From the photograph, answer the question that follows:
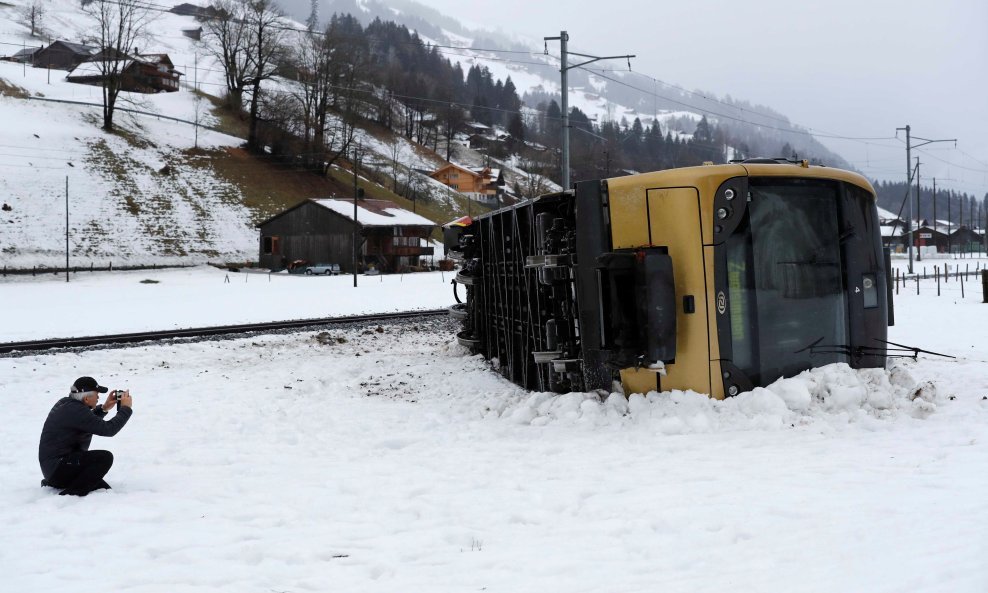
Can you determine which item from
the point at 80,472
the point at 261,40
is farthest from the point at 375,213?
the point at 80,472

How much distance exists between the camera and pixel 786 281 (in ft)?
26.1

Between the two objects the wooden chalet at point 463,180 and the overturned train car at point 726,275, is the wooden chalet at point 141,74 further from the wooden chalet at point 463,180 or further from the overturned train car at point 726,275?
the overturned train car at point 726,275

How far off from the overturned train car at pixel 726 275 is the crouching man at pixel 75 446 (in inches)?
183

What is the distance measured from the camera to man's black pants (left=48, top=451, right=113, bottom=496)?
672cm

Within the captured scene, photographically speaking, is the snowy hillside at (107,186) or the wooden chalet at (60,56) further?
the wooden chalet at (60,56)

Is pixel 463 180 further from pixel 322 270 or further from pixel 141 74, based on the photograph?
pixel 322 270

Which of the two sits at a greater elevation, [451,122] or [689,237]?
[451,122]

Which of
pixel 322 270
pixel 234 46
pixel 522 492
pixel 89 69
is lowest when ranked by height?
pixel 522 492

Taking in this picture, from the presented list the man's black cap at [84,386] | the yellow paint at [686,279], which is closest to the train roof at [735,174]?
the yellow paint at [686,279]

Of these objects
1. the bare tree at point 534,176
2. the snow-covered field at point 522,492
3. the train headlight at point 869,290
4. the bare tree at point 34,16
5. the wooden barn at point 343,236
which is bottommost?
the snow-covered field at point 522,492

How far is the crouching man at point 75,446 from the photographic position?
22.1 feet

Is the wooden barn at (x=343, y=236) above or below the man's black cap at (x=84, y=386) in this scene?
above

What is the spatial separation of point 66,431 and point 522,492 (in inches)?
156

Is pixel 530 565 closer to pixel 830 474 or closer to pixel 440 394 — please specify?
pixel 830 474
